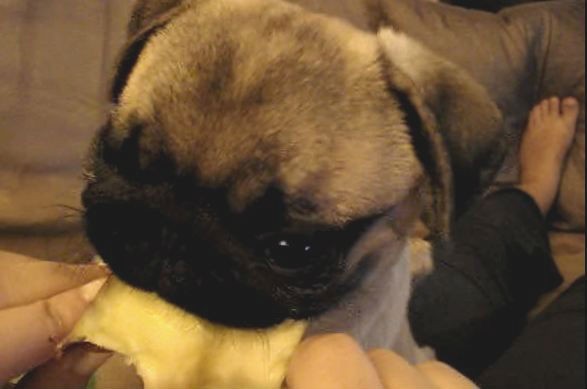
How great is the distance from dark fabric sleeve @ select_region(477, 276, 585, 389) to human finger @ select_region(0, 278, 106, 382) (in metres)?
0.69

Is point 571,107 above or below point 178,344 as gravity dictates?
below

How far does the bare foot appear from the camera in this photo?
1994 mm

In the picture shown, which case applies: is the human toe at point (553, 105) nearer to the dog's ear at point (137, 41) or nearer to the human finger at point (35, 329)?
the dog's ear at point (137, 41)

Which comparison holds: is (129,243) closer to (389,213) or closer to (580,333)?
(389,213)

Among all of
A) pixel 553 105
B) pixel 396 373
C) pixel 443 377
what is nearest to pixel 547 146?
pixel 553 105

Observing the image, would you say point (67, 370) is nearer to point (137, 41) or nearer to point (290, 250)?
point (290, 250)

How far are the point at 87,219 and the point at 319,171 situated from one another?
284 mm

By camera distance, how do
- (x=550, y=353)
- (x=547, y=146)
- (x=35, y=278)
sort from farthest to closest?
(x=547, y=146)
(x=550, y=353)
(x=35, y=278)

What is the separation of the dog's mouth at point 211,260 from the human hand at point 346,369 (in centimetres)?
8

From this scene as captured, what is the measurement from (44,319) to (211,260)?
0.68 ft

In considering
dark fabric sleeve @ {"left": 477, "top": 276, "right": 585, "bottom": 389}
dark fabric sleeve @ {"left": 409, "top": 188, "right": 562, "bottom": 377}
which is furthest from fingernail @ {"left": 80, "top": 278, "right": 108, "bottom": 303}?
dark fabric sleeve @ {"left": 409, "top": 188, "right": 562, "bottom": 377}

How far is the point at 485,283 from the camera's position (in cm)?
168

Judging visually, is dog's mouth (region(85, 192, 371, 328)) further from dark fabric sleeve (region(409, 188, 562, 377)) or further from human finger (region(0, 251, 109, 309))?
dark fabric sleeve (region(409, 188, 562, 377))

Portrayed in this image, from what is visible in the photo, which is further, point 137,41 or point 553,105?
point 553,105
